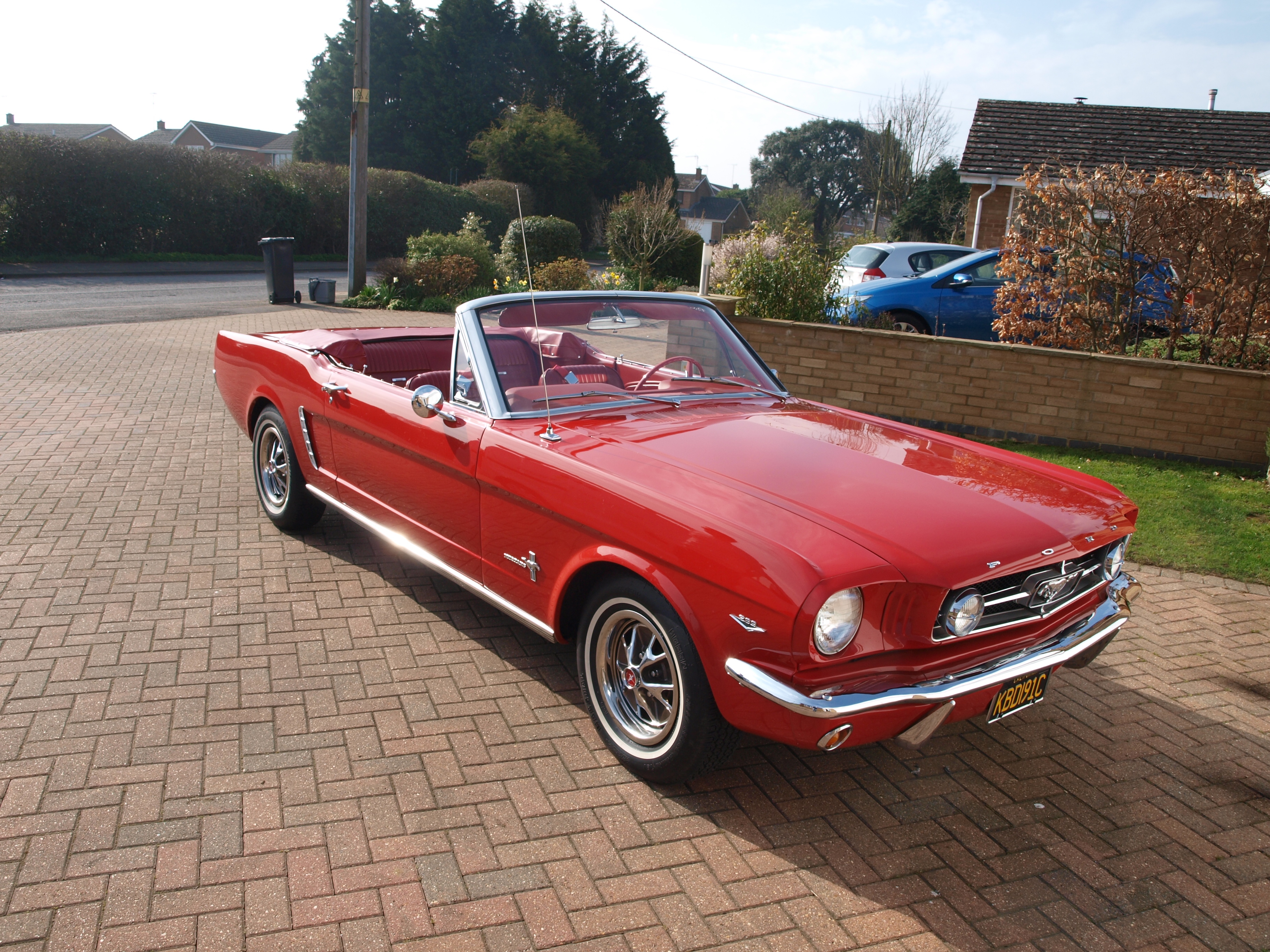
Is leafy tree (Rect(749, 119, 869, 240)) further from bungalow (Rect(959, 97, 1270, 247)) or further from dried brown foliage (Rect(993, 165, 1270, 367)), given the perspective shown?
dried brown foliage (Rect(993, 165, 1270, 367))

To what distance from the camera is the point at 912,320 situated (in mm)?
10531

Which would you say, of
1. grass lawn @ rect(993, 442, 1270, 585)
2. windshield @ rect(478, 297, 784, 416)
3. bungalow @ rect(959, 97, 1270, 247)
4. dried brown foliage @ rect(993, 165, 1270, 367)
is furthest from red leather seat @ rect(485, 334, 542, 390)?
bungalow @ rect(959, 97, 1270, 247)

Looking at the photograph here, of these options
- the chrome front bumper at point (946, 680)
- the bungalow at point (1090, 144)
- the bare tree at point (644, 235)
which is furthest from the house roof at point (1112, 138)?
the chrome front bumper at point (946, 680)

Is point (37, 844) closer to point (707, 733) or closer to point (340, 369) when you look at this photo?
point (707, 733)

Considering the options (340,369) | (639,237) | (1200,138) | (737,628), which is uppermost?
(1200,138)

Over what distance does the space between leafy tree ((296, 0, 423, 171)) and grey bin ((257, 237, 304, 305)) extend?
34.8 m

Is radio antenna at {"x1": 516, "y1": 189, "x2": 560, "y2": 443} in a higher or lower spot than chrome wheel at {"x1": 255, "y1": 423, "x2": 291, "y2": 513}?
higher

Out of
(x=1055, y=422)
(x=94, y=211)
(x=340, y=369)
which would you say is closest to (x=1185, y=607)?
(x=1055, y=422)

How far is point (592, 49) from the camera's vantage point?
53.8 m

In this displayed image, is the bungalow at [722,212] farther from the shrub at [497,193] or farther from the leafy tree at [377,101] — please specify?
the shrub at [497,193]

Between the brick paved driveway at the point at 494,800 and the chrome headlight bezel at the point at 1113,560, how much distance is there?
0.74m

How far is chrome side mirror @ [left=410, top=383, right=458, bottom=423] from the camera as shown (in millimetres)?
3854

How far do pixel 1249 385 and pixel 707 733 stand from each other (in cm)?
684

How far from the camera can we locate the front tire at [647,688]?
2887 millimetres
